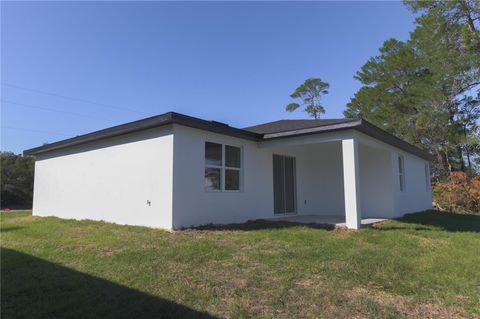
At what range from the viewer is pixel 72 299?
361 centimetres

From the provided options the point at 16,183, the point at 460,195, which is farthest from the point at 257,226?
the point at 16,183

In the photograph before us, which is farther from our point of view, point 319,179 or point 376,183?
point 319,179

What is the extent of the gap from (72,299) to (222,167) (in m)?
5.68

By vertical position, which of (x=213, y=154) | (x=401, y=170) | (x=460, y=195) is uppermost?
(x=213, y=154)

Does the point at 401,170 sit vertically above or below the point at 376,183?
above

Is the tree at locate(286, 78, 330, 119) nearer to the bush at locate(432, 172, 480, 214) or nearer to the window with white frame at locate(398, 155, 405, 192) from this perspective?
the bush at locate(432, 172, 480, 214)

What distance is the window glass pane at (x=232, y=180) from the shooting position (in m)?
9.19

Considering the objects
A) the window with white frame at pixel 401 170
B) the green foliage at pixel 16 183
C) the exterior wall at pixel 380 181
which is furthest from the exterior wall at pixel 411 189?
the green foliage at pixel 16 183

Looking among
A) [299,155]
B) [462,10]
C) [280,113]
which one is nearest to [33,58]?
[299,155]

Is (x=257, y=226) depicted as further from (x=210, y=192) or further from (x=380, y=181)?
(x=380, y=181)

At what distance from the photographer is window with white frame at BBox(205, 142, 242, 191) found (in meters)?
8.70

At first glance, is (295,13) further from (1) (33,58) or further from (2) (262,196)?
(1) (33,58)

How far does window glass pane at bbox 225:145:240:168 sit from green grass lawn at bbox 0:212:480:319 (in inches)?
98.6

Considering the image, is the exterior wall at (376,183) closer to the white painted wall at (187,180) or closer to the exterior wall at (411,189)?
the white painted wall at (187,180)
